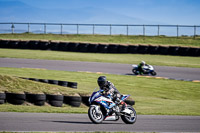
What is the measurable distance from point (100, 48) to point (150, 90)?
58.3 feet

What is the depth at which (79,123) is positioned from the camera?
9688 millimetres

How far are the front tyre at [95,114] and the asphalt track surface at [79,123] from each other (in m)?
0.13

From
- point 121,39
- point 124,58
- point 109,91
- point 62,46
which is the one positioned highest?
point 121,39

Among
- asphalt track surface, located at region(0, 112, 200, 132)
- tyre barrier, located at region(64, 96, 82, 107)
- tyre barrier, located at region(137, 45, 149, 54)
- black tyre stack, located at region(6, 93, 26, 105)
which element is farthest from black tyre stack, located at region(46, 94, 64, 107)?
tyre barrier, located at region(137, 45, 149, 54)

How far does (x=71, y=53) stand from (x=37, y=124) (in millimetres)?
25396

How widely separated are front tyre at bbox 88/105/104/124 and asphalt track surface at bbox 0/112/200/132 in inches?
5.0

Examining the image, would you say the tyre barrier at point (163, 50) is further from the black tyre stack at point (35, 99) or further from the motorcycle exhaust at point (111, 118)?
the motorcycle exhaust at point (111, 118)

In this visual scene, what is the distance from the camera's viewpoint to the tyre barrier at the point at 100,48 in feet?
111

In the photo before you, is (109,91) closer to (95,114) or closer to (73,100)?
(95,114)

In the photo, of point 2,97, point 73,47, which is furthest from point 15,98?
point 73,47

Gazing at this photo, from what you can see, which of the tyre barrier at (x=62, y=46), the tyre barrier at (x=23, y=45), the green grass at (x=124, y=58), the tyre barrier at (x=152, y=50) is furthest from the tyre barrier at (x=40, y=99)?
the tyre barrier at (x=23, y=45)

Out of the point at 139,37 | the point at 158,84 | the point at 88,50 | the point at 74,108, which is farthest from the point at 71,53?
the point at 74,108

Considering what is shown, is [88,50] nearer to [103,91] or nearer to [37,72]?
[37,72]

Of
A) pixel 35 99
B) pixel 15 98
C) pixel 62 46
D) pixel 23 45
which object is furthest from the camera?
pixel 23 45
